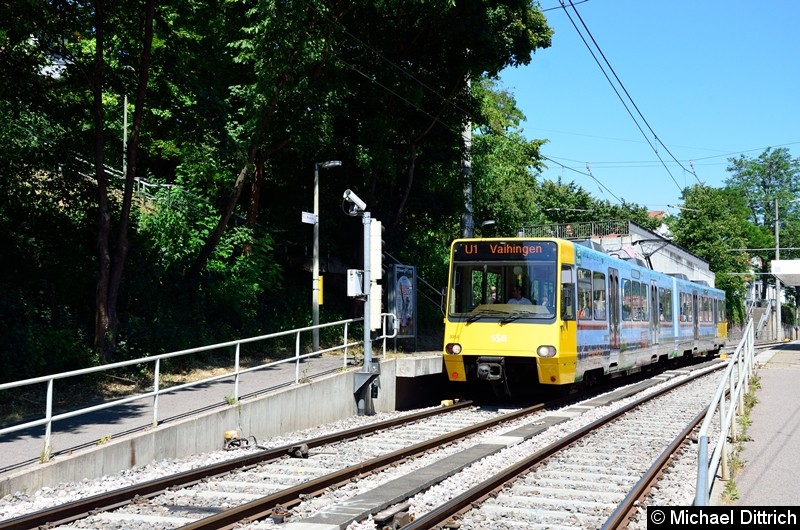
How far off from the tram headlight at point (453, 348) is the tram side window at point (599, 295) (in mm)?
3224

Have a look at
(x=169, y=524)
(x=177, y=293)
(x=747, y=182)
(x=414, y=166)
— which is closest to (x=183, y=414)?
(x=169, y=524)

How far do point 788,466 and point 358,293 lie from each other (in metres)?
8.27

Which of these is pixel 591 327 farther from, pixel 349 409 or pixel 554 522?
pixel 554 522

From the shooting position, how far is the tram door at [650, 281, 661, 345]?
2289 centimetres

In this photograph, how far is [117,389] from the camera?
1418 centimetres

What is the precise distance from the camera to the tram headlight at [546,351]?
15016 mm

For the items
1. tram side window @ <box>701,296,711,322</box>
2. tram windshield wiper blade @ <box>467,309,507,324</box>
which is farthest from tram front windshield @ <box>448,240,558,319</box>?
tram side window @ <box>701,296,711,322</box>

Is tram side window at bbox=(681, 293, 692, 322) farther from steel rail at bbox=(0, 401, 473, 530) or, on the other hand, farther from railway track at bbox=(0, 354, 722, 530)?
steel rail at bbox=(0, 401, 473, 530)

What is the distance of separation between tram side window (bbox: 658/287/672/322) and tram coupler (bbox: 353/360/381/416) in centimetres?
1123

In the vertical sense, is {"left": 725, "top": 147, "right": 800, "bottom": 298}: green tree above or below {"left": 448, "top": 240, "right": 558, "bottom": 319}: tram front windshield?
above

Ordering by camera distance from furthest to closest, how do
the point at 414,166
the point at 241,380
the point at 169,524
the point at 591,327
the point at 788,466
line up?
the point at 414,166 < the point at 591,327 < the point at 241,380 < the point at 788,466 < the point at 169,524

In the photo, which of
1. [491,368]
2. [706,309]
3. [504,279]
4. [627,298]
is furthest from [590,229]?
[491,368]

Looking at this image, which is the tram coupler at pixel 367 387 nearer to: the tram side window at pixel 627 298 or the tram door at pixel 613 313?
the tram door at pixel 613 313

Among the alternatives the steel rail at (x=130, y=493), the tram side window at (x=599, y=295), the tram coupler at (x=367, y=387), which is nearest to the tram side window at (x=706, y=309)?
the tram side window at (x=599, y=295)
